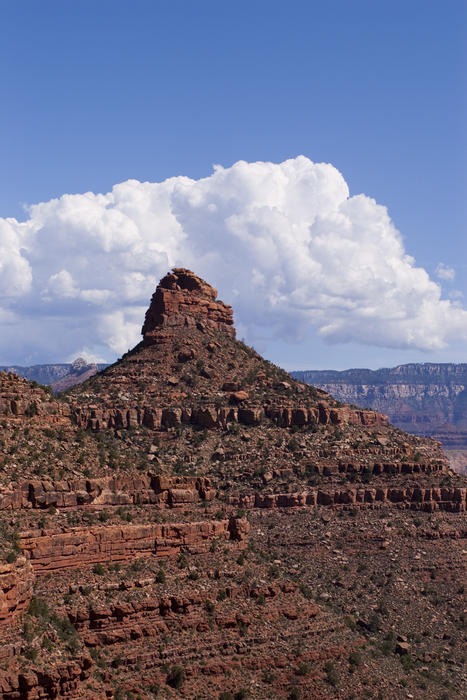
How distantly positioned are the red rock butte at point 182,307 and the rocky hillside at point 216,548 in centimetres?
923

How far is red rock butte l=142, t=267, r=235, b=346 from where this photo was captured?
140 metres

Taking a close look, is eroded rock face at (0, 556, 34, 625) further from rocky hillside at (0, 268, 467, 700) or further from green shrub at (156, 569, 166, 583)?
green shrub at (156, 569, 166, 583)

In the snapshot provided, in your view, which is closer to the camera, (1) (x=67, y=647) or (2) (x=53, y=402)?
(1) (x=67, y=647)

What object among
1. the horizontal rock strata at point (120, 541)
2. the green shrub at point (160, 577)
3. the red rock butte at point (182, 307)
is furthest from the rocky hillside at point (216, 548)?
the red rock butte at point (182, 307)

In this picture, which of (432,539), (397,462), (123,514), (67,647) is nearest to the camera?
(67,647)

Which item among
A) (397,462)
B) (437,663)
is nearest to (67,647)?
(437,663)

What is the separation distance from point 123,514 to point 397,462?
55832 mm

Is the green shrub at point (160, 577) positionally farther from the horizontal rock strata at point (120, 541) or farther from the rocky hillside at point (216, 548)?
the horizontal rock strata at point (120, 541)

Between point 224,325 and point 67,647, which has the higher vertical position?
point 224,325

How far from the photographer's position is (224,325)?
14600 centimetres

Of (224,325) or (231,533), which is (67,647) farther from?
(224,325)

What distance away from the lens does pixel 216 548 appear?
78750 millimetres

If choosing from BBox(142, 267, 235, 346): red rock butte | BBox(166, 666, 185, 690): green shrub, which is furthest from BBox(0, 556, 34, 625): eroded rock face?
BBox(142, 267, 235, 346): red rock butte

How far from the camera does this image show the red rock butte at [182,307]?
460 feet
